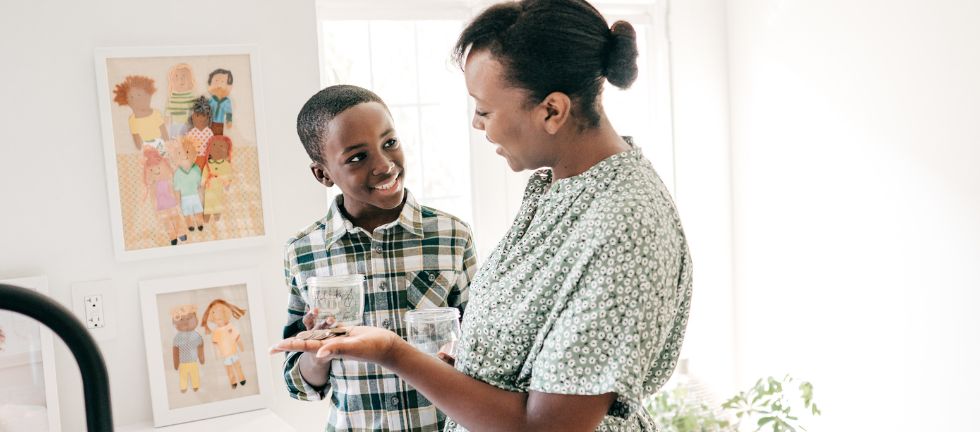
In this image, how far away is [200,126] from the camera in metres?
2.01

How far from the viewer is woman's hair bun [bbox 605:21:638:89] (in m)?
0.98

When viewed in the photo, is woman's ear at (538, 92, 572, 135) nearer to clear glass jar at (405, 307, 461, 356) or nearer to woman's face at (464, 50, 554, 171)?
woman's face at (464, 50, 554, 171)

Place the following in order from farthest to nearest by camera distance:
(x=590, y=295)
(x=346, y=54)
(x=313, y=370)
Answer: (x=346, y=54) < (x=313, y=370) < (x=590, y=295)

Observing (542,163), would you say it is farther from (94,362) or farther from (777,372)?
(777,372)

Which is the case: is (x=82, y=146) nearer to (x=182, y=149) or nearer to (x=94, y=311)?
(x=182, y=149)

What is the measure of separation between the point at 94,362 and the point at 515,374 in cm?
54

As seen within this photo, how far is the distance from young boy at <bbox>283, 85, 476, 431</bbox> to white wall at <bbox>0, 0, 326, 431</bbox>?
26.7 inches

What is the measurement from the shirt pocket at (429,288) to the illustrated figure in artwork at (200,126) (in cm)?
84

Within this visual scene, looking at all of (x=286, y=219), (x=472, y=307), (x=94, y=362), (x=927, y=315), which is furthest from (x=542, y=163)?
(x=927, y=315)

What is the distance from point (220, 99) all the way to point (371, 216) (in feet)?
2.61

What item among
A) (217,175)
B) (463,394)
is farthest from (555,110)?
(217,175)

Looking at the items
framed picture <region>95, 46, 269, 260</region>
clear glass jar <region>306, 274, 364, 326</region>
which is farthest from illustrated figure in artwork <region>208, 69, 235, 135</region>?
clear glass jar <region>306, 274, 364, 326</region>

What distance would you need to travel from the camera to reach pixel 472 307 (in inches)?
40.7

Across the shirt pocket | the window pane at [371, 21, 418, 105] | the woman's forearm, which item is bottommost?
the woman's forearm
